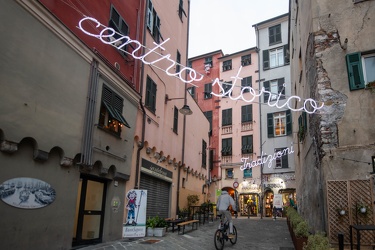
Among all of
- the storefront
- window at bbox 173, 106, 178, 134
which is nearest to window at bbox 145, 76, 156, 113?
the storefront

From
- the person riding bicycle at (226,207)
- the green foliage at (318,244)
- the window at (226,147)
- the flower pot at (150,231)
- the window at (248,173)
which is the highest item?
the window at (226,147)

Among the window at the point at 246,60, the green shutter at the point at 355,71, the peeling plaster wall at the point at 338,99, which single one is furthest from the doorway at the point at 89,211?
the window at the point at 246,60

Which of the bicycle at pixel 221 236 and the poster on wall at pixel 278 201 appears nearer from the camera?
the bicycle at pixel 221 236

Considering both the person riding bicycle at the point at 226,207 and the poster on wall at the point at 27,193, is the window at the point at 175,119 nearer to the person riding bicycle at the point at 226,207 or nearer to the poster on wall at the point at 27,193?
the person riding bicycle at the point at 226,207

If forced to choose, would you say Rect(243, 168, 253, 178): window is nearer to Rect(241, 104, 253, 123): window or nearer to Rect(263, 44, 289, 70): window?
Rect(241, 104, 253, 123): window

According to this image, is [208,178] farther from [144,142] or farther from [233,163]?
[144,142]

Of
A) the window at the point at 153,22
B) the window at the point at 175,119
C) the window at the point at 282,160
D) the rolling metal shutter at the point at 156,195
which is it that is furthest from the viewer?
the window at the point at 282,160

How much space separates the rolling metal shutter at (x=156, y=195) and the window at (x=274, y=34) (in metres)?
22.4

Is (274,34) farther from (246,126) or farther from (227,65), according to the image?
(246,126)

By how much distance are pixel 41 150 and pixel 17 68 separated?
1888mm

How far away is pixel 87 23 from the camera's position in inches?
374

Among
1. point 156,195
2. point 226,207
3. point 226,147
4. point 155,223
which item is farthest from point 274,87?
point 226,207

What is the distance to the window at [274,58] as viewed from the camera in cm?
3142

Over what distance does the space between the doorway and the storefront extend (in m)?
2.79
